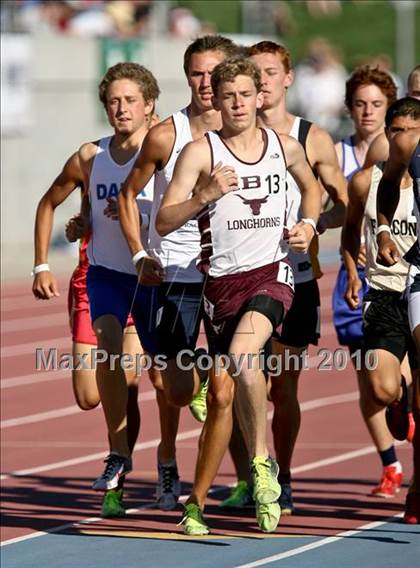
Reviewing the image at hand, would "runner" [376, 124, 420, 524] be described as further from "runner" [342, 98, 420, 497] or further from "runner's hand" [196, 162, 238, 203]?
"runner's hand" [196, 162, 238, 203]

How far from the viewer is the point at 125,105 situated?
30.1 feet

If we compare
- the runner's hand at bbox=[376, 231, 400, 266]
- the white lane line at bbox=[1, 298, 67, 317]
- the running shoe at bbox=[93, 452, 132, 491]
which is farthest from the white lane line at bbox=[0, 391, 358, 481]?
the white lane line at bbox=[1, 298, 67, 317]

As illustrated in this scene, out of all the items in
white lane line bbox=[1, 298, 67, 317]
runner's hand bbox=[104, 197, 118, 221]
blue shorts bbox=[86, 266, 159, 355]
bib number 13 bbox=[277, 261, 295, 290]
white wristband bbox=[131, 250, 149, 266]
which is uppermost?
runner's hand bbox=[104, 197, 118, 221]

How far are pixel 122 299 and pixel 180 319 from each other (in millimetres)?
533

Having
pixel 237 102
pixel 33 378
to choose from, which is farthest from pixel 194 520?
pixel 33 378

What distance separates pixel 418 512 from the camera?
28.6ft

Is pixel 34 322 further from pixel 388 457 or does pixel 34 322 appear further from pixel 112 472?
pixel 112 472

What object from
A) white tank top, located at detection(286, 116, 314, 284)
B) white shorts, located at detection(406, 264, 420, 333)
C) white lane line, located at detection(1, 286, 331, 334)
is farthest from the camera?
white lane line, located at detection(1, 286, 331, 334)

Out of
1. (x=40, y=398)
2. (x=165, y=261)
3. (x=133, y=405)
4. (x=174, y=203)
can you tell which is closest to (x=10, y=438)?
(x=40, y=398)

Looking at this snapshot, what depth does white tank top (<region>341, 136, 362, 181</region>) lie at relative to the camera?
1018 centimetres

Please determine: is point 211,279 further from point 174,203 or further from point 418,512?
point 418,512

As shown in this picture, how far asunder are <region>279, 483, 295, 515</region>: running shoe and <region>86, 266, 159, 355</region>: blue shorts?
1.06 meters

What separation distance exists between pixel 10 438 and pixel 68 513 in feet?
9.65

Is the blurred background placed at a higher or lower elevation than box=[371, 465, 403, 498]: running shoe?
higher
